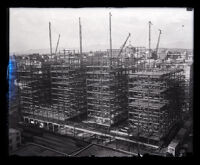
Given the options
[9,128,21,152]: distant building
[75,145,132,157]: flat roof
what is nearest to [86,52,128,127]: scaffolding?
[75,145,132,157]: flat roof

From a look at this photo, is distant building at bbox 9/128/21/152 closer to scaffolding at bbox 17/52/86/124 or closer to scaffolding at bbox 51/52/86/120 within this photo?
scaffolding at bbox 17/52/86/124

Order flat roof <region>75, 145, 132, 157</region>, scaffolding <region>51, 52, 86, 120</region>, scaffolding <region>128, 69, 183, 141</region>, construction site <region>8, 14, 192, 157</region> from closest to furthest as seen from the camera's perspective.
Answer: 1. flat roof <region>75, 145, 132, 157</region>
2. scaffolding <region>128, 69, 183, 141</region>
3. construction site <region>8, 14, 192, 157</region>
4. scaffolding <region>51, 52, 86, 120</region>

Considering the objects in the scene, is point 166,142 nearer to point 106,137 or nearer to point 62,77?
point 106,137

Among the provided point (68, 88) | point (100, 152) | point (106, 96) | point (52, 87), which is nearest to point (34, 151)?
point (100, 152)

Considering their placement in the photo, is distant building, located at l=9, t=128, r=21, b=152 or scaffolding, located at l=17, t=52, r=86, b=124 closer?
distant building, located at l=9, t=128, r=21, b=152

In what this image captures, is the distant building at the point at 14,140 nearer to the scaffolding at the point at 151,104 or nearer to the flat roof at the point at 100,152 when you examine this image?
the flat roof at the point at 100,152

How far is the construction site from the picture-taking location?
20.2 ft

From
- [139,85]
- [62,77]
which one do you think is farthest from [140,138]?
[62,77]

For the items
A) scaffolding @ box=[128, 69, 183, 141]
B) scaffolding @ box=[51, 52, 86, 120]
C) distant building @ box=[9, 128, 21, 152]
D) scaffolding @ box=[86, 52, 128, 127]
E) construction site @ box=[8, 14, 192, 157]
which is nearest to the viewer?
distant building @ box=[9, 128, 21, 152]

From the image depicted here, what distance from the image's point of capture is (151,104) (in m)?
6.12

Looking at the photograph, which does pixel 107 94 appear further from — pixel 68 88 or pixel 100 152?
pixel 100 152

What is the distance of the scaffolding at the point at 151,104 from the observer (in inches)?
238

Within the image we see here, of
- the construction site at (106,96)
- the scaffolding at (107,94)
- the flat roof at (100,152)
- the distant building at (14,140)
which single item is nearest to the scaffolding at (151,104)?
the construction site at (106,96)
